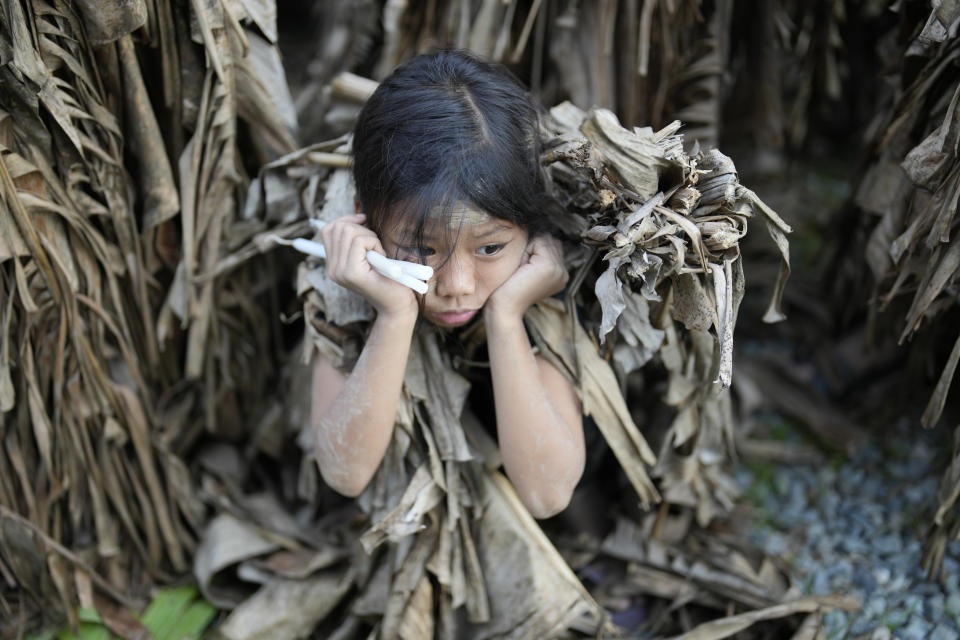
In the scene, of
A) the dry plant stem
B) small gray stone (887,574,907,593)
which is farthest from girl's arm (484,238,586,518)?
the dry plant stem

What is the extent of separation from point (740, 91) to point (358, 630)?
173 centimetres

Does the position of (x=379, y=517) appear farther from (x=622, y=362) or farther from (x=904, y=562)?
(x=904, y=562)

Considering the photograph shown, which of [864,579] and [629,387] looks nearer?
[864,579]

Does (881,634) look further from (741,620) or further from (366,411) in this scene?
(366,411)

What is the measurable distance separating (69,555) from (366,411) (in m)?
0.70

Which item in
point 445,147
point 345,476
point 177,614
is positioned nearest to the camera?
point 445,147

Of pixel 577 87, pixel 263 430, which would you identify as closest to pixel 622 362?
pixel 577 87

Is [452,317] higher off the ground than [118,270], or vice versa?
[452,317]

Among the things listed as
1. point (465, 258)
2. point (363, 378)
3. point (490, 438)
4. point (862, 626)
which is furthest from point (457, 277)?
point (862, 626)

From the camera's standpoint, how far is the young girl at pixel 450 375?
4.10 ft

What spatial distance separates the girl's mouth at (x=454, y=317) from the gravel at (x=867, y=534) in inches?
36.9

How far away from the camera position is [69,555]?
1.53m

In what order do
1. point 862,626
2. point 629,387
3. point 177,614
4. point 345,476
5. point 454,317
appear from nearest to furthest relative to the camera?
point 454,317 → point 345,476 → point 862,626 → point 177,614 → point 629,387

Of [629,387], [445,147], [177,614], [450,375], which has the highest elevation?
[445,147]
